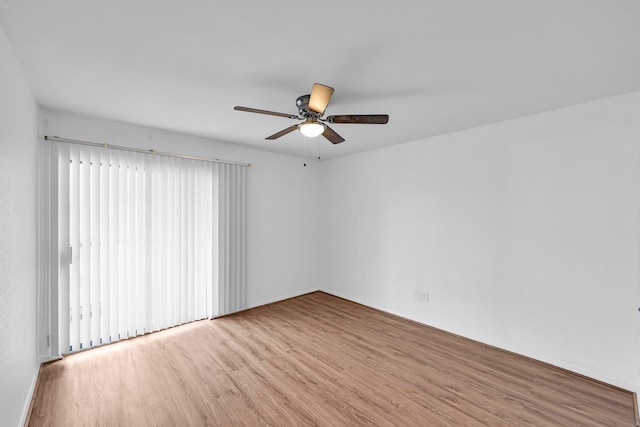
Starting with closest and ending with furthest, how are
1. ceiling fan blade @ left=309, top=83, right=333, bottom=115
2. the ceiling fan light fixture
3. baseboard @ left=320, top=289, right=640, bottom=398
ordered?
ceiling fan blade @ left=309, top=83, right=333, bottom=115 → the ceiling fan light fixture → baseboard @ left=320, top=289, right=640, bottom=398

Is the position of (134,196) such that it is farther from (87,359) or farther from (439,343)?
(439,343)

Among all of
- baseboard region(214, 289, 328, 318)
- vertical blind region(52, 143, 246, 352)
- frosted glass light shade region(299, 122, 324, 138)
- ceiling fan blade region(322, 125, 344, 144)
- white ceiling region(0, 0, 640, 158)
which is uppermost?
white ceiling region(0, 0, 640, 158)

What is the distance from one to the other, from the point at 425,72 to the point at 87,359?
13.6 ft

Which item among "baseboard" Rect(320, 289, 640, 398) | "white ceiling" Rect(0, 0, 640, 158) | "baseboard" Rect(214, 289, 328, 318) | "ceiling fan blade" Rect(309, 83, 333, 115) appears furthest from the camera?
"baseboard" Rect(214, 289, 328, 318)

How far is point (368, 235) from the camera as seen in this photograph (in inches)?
175

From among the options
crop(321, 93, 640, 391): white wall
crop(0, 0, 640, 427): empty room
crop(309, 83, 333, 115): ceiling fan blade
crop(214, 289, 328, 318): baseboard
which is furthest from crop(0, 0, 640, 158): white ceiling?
crop(214, 289, 328, 318): baseboard

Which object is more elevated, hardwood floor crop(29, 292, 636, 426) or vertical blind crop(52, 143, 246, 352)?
vertical blind crop(52, 143, 246, 352)

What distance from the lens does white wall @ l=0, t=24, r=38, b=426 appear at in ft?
4.84

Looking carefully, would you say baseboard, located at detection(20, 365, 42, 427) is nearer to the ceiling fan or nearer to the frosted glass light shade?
the ceiling fan

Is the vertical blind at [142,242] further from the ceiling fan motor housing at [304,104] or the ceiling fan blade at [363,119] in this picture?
the ceiling fan blade at [363,119]

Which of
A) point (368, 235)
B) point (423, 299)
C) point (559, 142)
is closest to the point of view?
point (559, 142)

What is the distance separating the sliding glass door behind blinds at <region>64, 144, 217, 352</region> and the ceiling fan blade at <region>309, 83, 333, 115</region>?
2368mm

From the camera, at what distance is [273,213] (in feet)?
15.2

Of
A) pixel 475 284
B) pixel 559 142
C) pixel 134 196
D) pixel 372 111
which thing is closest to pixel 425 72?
pixel 372 111
